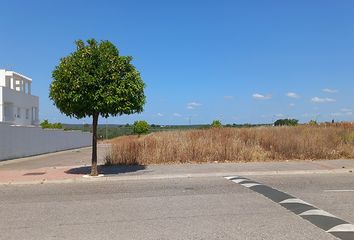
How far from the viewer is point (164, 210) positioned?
9484mm

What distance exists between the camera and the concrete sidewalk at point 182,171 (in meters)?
16.3

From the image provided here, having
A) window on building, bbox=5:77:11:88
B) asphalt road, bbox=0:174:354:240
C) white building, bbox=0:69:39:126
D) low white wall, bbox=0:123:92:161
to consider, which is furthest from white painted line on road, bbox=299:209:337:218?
window on building, bbox=5:77:11:88

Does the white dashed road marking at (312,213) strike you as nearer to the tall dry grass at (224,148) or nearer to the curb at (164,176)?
the curb at (164,176)

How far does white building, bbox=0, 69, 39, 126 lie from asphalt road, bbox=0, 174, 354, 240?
1636 inches

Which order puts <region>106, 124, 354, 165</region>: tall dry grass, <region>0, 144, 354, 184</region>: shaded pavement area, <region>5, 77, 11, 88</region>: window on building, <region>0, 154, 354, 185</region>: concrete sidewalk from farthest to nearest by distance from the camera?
<region>5, 77, 11, 88</region>: window on building, <region>106, 124, 354, 165</region>: tall dry grass, <region>0, 144, 354, 184</region>: shaded pavement area, <region>0, 154, 354, 185</region>: concrete sidewalk

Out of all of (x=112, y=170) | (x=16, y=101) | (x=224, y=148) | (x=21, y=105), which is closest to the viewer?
(x=112, y=170)

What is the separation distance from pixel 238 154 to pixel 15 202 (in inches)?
483

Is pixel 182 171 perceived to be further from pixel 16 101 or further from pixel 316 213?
pixel 16 101

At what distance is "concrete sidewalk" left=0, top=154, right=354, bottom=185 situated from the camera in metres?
16.3

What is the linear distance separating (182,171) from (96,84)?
4808mm

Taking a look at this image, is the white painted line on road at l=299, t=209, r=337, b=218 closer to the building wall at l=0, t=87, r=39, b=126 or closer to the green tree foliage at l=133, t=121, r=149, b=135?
the building wall at l=0, t=87, r=39, b=126

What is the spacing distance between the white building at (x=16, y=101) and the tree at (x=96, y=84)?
122 ft

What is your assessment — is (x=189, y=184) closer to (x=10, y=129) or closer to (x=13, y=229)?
(x=13, y=229)

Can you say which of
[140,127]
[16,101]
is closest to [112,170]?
[16,101]
